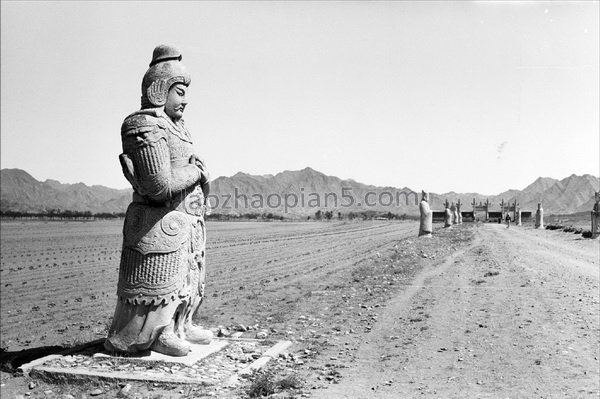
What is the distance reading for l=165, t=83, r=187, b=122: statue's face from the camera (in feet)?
25.5

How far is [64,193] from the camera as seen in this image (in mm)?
178750

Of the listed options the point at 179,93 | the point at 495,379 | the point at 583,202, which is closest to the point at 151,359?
the point at 179,93

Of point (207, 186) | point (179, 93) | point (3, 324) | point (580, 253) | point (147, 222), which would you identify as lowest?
point (3, 324)

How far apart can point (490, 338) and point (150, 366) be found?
5.63 m

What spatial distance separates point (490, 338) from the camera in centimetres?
924

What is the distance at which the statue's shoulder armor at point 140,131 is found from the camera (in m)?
7.14

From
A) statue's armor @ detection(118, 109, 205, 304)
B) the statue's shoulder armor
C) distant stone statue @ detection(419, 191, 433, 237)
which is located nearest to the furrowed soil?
statue's armor @ detection(118, 109, 205, 304)

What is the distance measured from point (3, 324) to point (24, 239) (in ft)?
94.6

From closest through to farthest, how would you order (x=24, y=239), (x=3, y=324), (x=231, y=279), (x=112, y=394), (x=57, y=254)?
(x=112, y=394) < (x=3, y=324) < (x=231, y=279) < (x=57, y=254) < (x=24, y=239)

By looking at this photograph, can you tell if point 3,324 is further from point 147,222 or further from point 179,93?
point 179,93

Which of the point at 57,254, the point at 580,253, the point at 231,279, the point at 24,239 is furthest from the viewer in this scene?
the point at 24,239

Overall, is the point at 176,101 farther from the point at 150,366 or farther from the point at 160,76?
the point at 150,366

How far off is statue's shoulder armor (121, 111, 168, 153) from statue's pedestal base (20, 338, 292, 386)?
2.85m

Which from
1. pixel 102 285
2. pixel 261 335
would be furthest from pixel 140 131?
pixel 102 285
